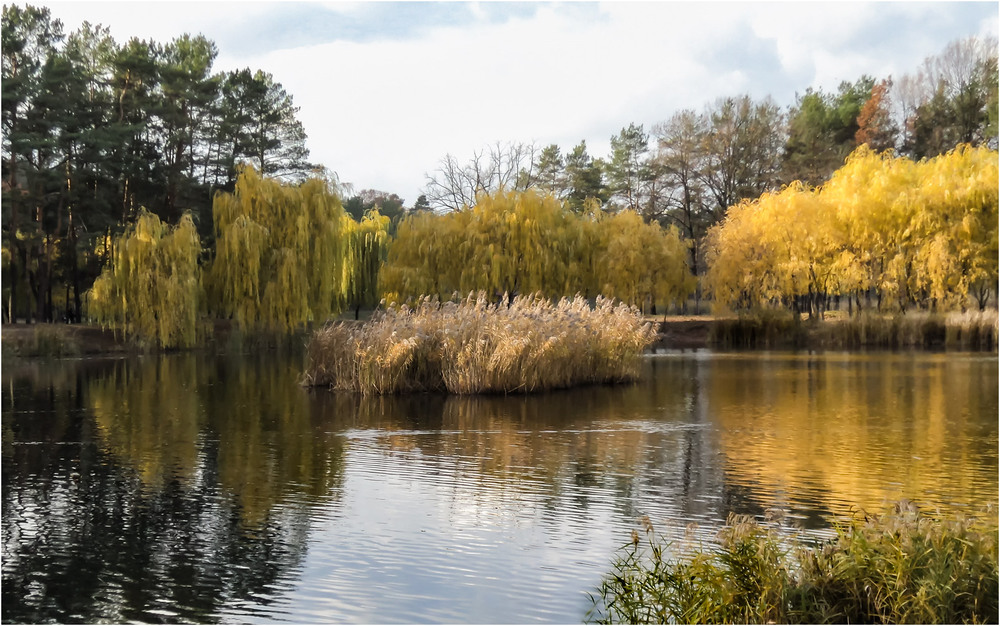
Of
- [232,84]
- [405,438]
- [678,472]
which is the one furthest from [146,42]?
[678,472]

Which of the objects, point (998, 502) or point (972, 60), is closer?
point (998, 502)

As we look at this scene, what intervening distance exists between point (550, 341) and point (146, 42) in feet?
106

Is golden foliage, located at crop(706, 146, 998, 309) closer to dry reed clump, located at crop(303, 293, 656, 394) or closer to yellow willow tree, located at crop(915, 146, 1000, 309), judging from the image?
yellow willow tree, located at crop(915, 146, 1000, 309)

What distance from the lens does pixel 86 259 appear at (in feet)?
133

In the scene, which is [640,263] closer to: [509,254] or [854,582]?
[509,254]

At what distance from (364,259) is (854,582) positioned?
42.7m

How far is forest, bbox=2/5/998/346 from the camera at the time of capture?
34.6m

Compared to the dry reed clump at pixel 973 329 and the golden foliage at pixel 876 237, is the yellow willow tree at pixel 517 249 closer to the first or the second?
the golden foliage at pixel 876 237

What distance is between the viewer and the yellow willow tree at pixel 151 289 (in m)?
32.5

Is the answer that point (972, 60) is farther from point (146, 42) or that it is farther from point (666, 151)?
point (146, 42)

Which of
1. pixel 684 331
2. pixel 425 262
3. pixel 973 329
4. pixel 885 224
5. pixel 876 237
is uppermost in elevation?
pixel 885 224

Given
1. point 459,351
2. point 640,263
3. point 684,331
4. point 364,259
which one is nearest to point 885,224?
point 684,331

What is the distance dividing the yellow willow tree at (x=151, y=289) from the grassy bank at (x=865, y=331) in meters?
18.5

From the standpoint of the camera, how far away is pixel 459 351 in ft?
59.5
